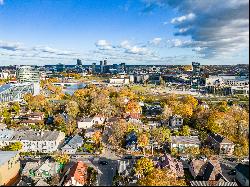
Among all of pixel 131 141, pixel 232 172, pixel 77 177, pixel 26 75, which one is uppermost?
pixel 26 75

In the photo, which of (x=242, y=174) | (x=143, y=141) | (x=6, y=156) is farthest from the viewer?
(x=143, y=141)

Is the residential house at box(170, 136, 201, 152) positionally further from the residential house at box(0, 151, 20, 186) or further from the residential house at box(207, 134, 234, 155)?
the residential house at box(0, 151, 20, 186)

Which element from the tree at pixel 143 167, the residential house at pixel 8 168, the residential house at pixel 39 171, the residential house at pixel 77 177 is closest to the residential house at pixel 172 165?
the tree at pixel 143 167

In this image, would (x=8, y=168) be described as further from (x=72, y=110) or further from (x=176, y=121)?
(x=176, y=121)

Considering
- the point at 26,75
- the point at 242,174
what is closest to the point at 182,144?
the point at 242,174

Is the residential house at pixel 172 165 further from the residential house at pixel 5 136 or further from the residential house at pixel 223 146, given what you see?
the residential house at pixel 5 136
